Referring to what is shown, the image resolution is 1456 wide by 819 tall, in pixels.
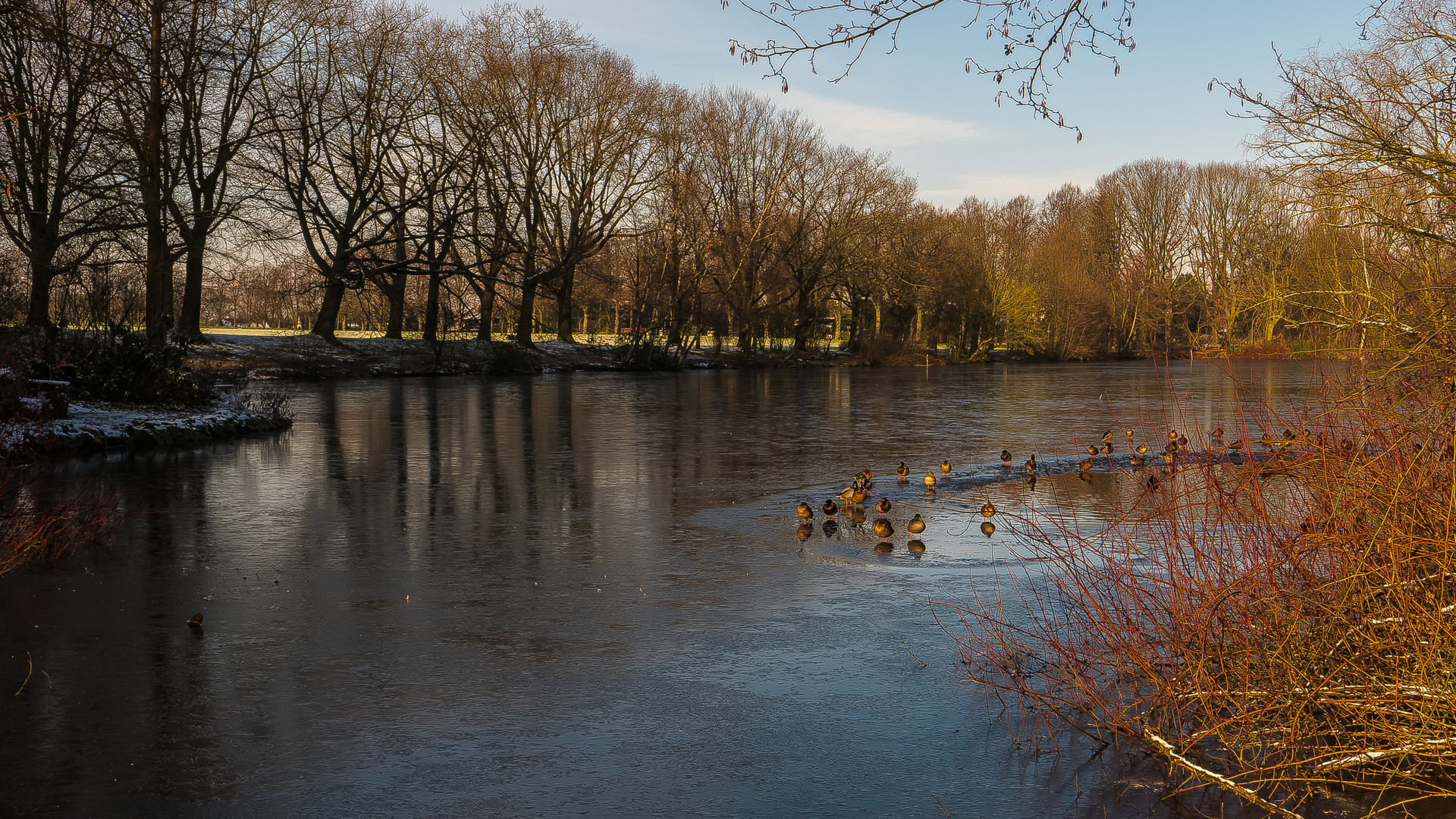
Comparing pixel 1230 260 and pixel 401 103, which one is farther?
pixel 1230 260

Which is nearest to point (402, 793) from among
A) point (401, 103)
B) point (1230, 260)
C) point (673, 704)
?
point (673, 704)

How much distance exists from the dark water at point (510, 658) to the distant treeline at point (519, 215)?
5852 millimetres

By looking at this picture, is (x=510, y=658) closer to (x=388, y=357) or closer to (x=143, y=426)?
(x=143, y=426)

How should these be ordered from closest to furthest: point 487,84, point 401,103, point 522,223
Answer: point 401,103 → point 487,84 → point 522,223

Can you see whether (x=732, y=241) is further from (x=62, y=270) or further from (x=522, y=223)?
(x=62, y=270)

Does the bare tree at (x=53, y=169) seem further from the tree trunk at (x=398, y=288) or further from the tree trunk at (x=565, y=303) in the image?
the tree trunk at (x=565, y=303)

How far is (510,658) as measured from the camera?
6801 mm

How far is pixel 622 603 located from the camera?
26.8 ft

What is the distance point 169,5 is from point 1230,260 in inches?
2584

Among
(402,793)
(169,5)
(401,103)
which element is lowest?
(402,793)

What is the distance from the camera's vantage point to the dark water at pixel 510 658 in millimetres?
4941

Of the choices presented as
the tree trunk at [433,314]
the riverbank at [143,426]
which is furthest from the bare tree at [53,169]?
the tree trunk at [433,314]

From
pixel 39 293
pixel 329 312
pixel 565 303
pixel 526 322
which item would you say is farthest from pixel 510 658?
pixel 565 303

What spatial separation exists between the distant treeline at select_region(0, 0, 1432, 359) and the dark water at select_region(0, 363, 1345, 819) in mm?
5852
